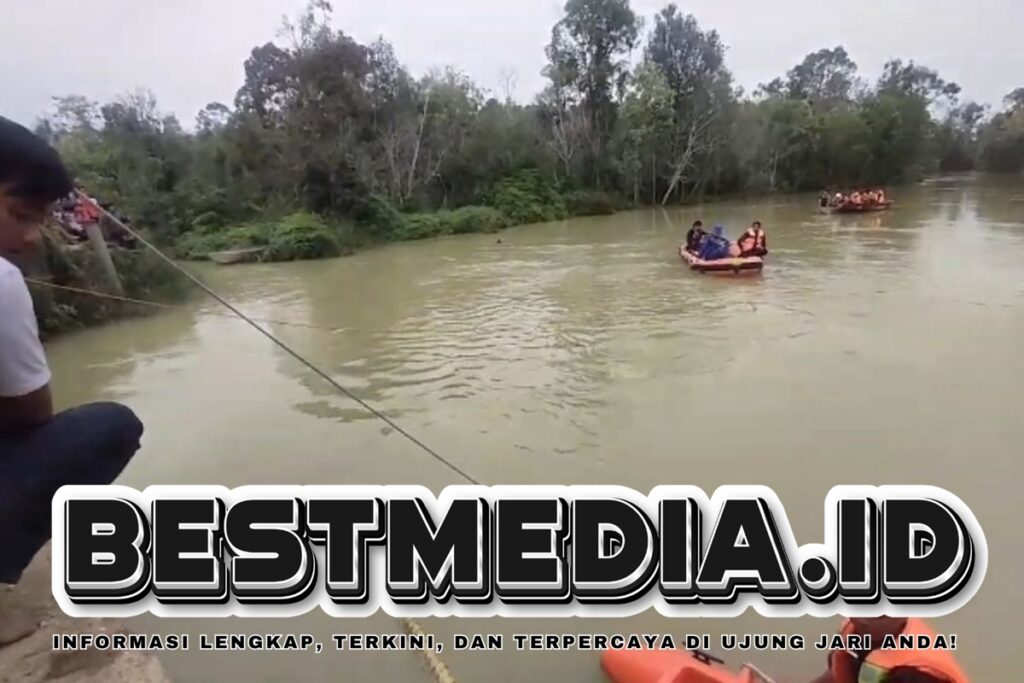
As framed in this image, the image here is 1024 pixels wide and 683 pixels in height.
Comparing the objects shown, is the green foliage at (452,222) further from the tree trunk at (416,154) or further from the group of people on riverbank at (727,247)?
the group of people on riverbank at (727,247)

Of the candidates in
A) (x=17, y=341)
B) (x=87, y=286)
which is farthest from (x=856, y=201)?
(x=17, y=341)

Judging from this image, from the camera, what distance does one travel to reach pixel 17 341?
1691 millimetres

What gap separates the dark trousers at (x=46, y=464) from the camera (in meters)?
1.86

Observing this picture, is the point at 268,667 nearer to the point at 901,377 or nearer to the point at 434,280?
the point at 901,377

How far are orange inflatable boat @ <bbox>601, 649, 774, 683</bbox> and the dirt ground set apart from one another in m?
1.77

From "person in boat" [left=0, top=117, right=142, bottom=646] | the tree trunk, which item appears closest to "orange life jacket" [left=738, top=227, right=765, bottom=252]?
"person in boat" [left=0, top=117, right=142, bottom=646]

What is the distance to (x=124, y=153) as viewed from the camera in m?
21.2

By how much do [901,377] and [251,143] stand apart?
64.8ft

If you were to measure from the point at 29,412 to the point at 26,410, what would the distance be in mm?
11

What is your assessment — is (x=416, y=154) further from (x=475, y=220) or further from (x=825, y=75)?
(x=825, y=75)

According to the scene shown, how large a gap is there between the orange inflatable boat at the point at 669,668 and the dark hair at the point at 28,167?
254 cm

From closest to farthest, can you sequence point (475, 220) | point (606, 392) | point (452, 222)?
point (606, 392), point (452, 222), point (475, 220)

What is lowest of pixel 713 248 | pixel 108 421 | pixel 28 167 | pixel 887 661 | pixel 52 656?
pixel 52 656

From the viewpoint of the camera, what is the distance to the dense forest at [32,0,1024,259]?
21531 mm
